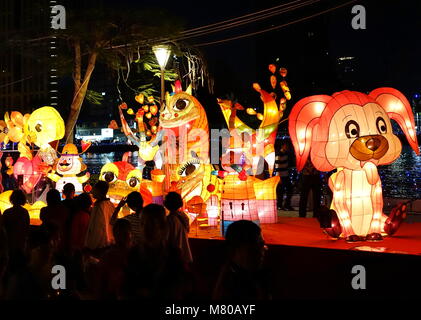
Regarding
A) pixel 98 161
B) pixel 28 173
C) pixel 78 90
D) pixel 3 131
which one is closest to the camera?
pixel 28 173

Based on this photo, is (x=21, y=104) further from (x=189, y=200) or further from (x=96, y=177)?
(x=189, y=200)

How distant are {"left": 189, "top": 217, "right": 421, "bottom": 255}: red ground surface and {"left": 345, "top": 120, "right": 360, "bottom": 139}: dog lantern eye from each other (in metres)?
1.53

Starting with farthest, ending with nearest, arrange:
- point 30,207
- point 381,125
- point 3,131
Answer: point 3,131, point 30,207, point 381,125

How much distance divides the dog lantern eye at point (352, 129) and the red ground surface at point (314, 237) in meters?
1.53

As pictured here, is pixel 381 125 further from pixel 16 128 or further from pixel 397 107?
pixel 16 128

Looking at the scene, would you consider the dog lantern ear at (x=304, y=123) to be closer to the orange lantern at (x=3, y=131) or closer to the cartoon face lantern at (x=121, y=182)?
the cartoon face lantern at (x=121, y=182)

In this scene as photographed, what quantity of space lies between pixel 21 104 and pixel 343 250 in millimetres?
41411

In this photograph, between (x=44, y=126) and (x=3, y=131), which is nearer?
(x=44, y=126)

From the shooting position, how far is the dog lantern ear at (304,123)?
8.20 m

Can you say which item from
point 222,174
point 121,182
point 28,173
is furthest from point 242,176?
point 28,173

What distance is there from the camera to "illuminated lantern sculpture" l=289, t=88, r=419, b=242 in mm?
7820

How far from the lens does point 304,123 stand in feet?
27.0

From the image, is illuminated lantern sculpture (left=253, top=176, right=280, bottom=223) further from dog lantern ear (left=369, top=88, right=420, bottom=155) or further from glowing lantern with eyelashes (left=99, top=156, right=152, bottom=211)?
dog lantern ear (left=369, top=88, right=420, bottom=155)

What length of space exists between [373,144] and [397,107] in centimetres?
126
